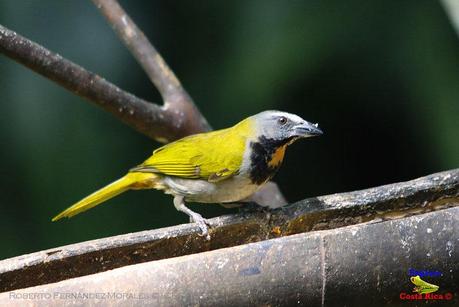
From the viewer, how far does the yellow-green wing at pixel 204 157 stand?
352 centimetres

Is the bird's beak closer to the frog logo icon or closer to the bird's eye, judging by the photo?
the bird's eye

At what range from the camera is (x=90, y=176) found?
5.54m

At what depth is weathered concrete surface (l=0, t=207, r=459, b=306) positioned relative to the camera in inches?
85.4

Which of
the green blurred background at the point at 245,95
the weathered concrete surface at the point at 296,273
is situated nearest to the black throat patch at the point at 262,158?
the weathered concrete surface at the point at 296,273

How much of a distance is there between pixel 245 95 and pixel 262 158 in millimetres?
2019

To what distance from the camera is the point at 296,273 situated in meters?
2.28

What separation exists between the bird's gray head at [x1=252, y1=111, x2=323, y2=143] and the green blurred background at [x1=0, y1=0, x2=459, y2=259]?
73.3 inches

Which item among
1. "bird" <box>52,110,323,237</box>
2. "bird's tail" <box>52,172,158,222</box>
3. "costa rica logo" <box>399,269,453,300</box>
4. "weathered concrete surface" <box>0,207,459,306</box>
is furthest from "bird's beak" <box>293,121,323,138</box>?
"costa rica logo" <box>399,269,453,300</box>

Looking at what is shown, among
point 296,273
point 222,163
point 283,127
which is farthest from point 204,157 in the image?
point 296,273

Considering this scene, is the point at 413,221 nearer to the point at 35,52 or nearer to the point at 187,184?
the point at 187,184

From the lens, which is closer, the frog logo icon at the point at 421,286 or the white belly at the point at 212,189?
the frog logo icon at the point at 421,286

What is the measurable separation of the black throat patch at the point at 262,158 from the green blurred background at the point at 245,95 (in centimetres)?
191

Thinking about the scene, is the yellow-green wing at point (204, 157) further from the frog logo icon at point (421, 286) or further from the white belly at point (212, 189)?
the frog logo icon at point (421, 286)

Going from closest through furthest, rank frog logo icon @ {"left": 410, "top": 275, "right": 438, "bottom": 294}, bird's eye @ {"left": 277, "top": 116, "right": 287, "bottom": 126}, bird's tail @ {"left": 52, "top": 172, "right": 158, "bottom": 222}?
frog logo icon @ {"left": 410, "top": 275, "right": 438, "bottom": 294} → bird's eye @ {"left": 277, "top": 116, "right": 287, "bottom": 126} → bird's tail @ {"left": 52, "top": 172, "right": 158, "bottom": 222}
